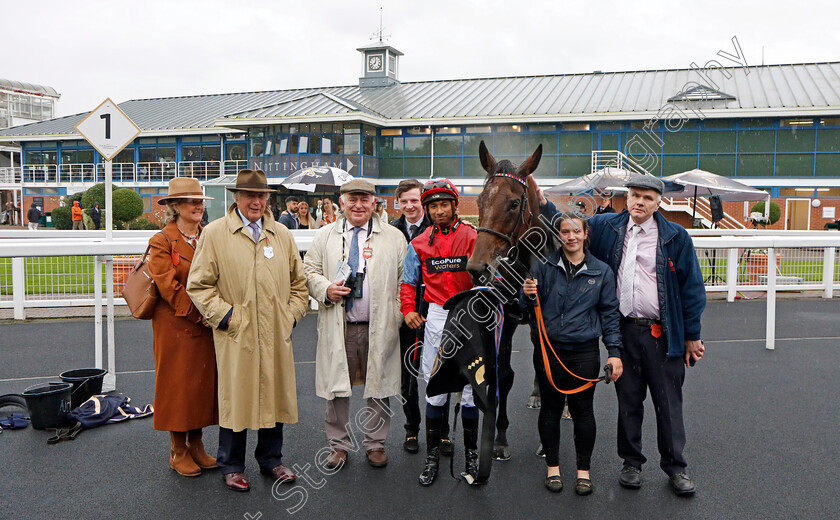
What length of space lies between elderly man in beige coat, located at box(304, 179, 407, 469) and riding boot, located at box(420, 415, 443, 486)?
34 centimetres

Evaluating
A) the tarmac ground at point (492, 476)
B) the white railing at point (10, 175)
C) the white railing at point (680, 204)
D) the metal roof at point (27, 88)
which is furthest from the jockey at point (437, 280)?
the metal roof at point (27, 88)

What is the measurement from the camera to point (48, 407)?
14.6ft

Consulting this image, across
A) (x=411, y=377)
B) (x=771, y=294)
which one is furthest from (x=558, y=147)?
(x=411, y=377)

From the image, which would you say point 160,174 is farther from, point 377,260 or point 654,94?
point 377,260

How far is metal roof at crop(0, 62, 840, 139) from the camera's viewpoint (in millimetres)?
25375

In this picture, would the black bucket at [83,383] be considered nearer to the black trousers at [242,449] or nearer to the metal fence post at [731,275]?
the black trousers at [242,449]

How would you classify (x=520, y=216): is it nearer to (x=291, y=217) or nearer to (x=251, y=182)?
(x=251, y=182)

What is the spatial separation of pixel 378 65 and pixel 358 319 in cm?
3362

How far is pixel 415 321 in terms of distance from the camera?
3879mm

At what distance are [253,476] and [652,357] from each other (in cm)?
246

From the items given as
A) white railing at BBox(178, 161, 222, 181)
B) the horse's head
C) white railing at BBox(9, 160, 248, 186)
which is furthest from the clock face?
the horse's head

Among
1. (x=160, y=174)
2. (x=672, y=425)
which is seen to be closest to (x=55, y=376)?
(x=672, y=425)

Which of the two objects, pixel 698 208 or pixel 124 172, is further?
pixel 124 172

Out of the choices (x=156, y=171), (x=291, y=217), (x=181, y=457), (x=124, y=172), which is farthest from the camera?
(x=124, y=172)
